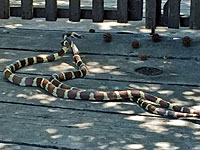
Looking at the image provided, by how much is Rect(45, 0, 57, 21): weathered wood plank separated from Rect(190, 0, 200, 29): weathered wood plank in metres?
1.71

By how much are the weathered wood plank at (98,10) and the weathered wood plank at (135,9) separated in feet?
1.12

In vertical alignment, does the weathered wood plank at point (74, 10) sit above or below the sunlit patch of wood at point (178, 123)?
above

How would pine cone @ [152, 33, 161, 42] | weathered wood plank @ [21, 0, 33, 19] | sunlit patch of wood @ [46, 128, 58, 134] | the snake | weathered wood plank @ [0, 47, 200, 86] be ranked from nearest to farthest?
sunlit patch of wood @ [46, 128, 58, 134] → the snake → weathered wood plank @ [0, 47, 200, 86] → pine cone @ [152, 33, 161, 42] → weathered wood plank @ [21, 0, 33, 19]

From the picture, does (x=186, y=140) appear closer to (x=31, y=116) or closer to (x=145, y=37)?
(x=31, y=116)

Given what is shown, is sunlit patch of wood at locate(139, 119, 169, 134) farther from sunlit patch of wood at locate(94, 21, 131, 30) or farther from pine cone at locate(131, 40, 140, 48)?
sunlit patch of wood at locate(94, 21, 131, 30)

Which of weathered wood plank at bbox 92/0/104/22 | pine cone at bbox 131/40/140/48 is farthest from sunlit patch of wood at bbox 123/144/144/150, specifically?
weathered wood plank at bbox 92/0/104/22

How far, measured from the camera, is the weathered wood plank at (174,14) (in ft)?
22.1

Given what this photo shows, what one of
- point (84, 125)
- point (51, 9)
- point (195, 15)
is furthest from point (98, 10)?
point (84, 125)

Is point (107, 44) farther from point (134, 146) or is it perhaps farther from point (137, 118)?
point (134, 146)

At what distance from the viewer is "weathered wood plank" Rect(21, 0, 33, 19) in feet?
24.0

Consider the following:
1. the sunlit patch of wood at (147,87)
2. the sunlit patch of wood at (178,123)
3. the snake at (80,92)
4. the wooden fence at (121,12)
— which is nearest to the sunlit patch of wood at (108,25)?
the wooden fence at (121,12)

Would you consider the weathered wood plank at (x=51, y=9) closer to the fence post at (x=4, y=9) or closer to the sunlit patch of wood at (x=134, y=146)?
the fence post at (x=4, y=9)

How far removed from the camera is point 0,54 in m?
6.35

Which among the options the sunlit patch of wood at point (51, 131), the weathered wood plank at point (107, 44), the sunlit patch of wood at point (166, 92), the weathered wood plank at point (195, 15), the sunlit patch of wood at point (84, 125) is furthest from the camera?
the weathered wood plank at point (195, 15)
